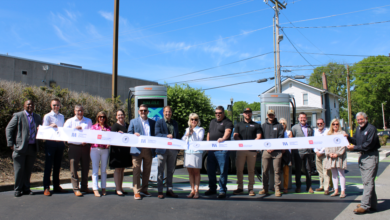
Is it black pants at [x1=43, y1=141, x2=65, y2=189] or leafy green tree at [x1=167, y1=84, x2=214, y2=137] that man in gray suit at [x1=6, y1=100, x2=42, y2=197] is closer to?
black pants at [x1=43, y1=141, x2=65, y2=189]

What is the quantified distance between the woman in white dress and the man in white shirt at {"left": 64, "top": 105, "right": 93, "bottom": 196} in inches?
86.0

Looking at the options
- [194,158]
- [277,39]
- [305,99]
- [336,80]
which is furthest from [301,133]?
[336,80]

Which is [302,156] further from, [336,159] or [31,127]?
[31,127]

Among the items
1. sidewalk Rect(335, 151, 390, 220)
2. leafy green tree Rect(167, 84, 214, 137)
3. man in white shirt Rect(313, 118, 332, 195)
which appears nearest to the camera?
sidewalk Rect(335, 151, 390, 220)

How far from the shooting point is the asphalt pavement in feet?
14.6

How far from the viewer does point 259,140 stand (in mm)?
5766

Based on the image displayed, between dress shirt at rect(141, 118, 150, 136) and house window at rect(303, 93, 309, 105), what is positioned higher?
house window at rect(303, 93, 309, 105)

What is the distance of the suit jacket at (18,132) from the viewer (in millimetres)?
5465

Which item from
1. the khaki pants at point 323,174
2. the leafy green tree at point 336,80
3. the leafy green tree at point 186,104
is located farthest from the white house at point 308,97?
the khaki pants at point 323,174

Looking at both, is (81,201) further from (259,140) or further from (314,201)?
(314,201)

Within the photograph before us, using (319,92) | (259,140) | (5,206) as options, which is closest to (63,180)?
(5,206)

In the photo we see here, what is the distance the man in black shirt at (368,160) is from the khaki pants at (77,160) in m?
5.29

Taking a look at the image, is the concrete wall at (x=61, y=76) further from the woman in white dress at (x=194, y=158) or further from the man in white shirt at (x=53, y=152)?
the woman in white dress at (x=194, y=158)

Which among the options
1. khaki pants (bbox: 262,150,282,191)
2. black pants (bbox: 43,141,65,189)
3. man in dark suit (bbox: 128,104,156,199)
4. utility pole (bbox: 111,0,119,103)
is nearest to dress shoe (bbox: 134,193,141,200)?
man in dark suit (bbox: 128,104,156,199)
